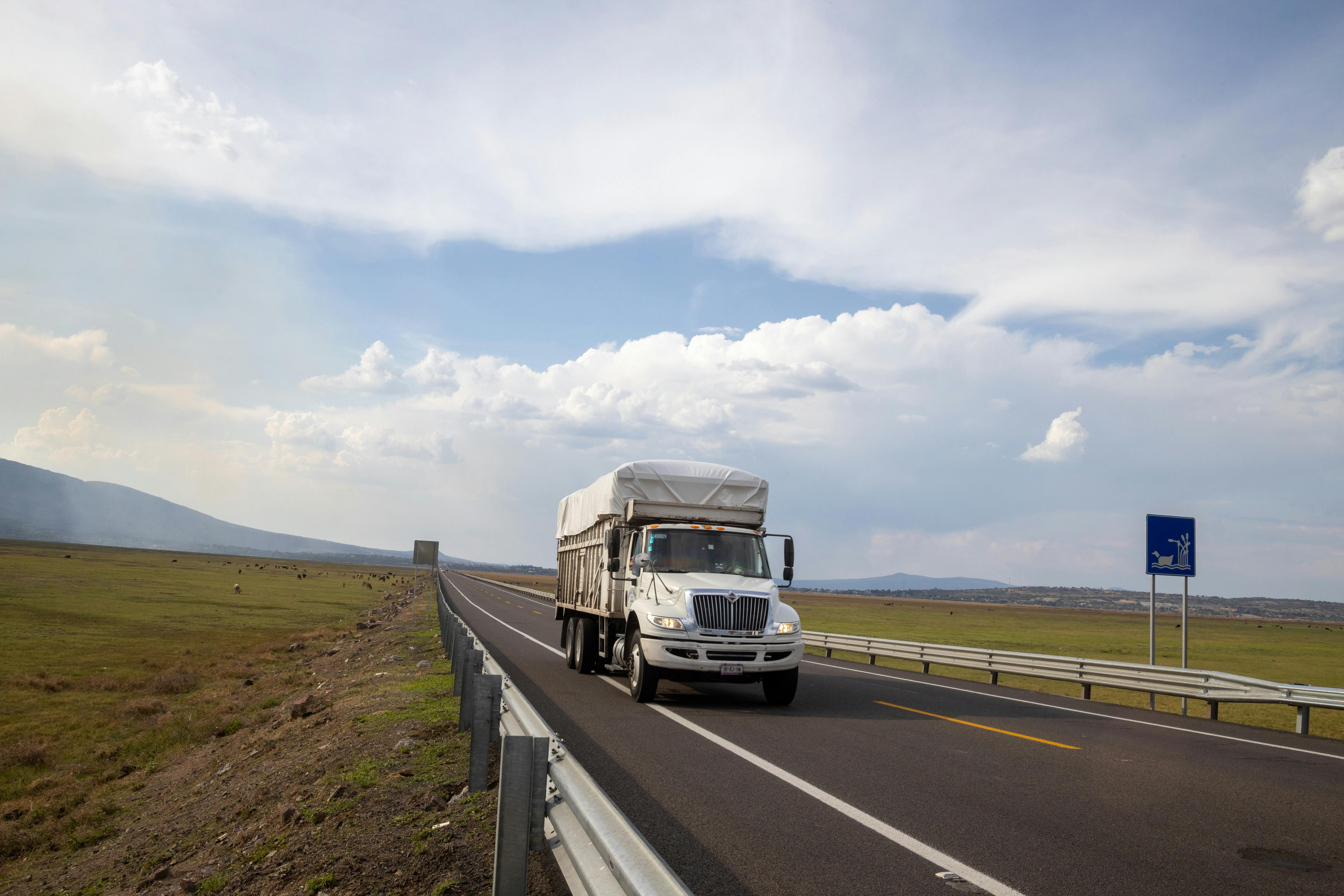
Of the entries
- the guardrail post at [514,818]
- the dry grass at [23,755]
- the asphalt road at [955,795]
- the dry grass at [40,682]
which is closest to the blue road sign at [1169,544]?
the asphalt road at [955,795]

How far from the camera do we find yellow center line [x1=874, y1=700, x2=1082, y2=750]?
1059 centimetres

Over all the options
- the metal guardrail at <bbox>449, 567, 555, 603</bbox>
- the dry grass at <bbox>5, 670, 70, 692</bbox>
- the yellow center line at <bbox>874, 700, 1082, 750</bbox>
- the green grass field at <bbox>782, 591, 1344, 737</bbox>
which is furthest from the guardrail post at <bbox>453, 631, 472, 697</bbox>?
the green grass field at <bbox>782, 591, 1344, 737</bbox>

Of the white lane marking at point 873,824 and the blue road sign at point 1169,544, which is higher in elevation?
the blue road sign at point 1169,544

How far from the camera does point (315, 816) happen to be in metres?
7.69

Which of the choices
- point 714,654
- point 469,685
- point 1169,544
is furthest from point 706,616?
point 1169,544

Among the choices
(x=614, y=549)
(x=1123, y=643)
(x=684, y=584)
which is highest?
(x=614, y=549)

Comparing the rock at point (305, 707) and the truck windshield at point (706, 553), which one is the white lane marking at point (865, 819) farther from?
the rock at point (305, 707)

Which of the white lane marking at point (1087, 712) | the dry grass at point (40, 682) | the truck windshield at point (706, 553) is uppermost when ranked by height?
the truck windshield at point (706, 553)

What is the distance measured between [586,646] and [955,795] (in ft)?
33.0

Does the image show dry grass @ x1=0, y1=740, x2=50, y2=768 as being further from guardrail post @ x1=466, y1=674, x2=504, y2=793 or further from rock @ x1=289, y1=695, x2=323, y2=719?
guardrail post @ x1=466, y1=674, x2=504, y2=793

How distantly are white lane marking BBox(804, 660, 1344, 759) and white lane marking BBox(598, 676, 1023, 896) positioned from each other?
7.19 m

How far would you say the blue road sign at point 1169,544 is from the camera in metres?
17.5

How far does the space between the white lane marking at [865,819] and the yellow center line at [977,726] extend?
3.88 metres

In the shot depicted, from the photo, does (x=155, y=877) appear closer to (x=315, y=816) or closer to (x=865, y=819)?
(x=315, y=816)
